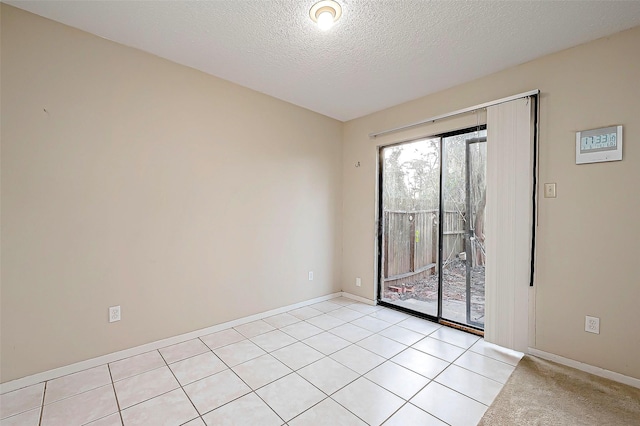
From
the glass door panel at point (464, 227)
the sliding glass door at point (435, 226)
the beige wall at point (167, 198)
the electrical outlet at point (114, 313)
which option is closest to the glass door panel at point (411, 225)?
the sliding glass door at point (435, 226)

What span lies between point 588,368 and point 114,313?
12.9 feet

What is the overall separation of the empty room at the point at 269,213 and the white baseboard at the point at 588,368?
15 millimetres

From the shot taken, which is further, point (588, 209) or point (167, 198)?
point (167, 198)

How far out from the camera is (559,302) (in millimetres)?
2395

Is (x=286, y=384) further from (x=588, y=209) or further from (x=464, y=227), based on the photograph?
(x=588, y=209)

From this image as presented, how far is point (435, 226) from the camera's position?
3.35 m

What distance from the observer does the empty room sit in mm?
1930

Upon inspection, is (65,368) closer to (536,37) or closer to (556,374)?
(556,374)

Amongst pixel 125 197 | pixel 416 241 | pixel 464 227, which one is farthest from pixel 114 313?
Answer: pixel 464 227

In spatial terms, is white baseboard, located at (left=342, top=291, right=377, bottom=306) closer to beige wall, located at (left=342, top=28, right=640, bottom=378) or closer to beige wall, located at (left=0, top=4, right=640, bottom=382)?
beige wall, located at (left=0, top=4, right=640, bottom=382)

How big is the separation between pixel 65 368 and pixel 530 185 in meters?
4.14

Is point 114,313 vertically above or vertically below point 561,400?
above

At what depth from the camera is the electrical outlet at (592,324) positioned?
2215mm

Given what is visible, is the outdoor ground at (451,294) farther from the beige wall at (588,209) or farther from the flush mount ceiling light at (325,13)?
the flush mount ceiling light at (325,13)
